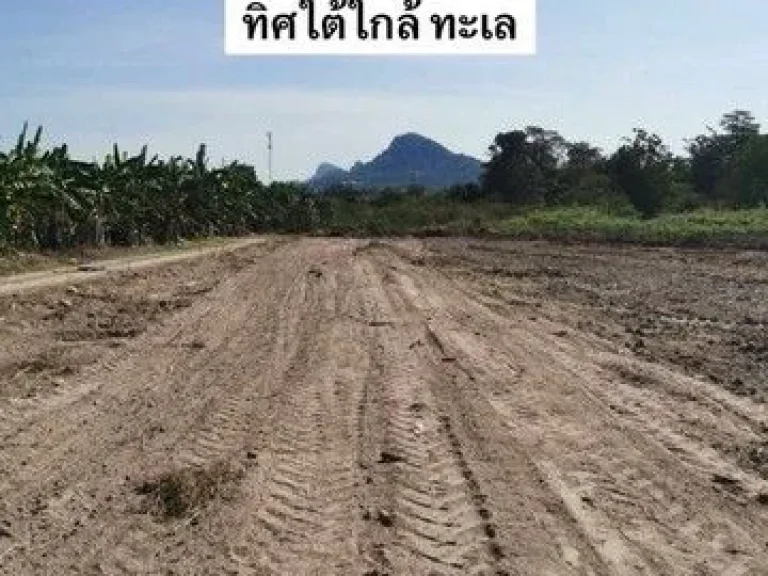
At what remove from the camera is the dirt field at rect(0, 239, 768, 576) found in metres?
5.20

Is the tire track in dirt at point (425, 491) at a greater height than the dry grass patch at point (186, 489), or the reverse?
the dry grass patch at point (186, 489)

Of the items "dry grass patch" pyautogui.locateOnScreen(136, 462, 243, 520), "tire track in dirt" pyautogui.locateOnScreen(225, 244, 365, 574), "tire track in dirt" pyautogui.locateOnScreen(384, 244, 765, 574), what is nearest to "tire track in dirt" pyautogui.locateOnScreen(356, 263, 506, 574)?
"tire track in dirt" pyautogui.locateOnScreen(225, 244, 365, 574)

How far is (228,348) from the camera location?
38.7 feet

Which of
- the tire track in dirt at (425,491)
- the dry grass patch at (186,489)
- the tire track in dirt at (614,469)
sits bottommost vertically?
the tire track in dirt at (614,469)

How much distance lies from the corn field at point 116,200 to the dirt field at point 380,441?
39.7 ft

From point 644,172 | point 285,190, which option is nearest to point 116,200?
point 285,190

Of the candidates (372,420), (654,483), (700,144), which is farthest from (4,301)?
(700,144)

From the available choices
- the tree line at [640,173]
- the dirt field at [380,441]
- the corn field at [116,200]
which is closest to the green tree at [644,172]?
the tree line at [640,173]

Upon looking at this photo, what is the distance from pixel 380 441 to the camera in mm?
7289

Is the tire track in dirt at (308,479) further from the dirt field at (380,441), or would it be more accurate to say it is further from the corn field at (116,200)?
the corn field at (116,200)

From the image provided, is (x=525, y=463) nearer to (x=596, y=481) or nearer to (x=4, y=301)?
(x=596, y=481)

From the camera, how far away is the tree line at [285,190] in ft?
93.9

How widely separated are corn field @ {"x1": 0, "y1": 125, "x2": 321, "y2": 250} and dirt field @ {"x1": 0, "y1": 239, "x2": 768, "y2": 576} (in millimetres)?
12103

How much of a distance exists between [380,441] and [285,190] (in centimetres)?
5434
